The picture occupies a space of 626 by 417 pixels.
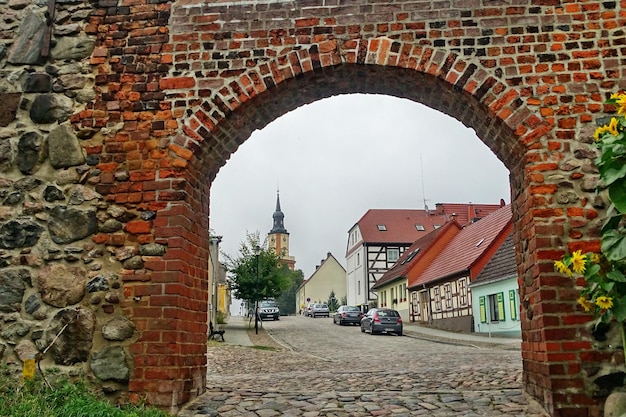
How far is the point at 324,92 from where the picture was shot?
6281 mm

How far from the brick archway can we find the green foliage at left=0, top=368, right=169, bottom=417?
1.07 feet

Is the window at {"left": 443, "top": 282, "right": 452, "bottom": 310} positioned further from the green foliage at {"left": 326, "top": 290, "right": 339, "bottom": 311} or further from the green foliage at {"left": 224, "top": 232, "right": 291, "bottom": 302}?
the green foliage at {"left": 326, "top": 290, "right": 339, "bottom": 311}

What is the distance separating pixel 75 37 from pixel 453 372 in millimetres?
5922

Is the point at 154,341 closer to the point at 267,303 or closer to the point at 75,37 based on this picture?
the point at 75,37

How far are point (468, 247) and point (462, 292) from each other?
2.96 m

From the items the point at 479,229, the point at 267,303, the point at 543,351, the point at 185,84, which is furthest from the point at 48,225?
the point at 267,303

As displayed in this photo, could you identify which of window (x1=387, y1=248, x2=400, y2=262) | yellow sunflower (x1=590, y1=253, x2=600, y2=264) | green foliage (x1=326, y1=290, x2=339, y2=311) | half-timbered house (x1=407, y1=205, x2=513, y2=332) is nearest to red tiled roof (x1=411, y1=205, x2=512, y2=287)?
half-timbered house (x1=407, y1=205, x2=513, y2=332)

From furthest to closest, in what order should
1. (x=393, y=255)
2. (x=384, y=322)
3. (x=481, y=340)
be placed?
(x=393, y=255), (x=384, y=322), (x=481, y=340)

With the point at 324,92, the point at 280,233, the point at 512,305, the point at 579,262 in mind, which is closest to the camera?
the point at 579,262

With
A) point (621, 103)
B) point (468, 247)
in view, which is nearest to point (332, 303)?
point (468, 247)

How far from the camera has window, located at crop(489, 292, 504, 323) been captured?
22.3 metres

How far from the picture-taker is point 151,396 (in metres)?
5.25

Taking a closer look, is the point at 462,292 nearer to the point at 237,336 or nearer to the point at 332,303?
the point at 237,336

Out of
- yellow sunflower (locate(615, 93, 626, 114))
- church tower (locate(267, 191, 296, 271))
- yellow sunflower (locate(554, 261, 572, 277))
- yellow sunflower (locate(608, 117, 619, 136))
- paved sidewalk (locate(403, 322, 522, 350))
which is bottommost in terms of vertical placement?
paved sidewalk (locate(403, 322, 522, 350))
